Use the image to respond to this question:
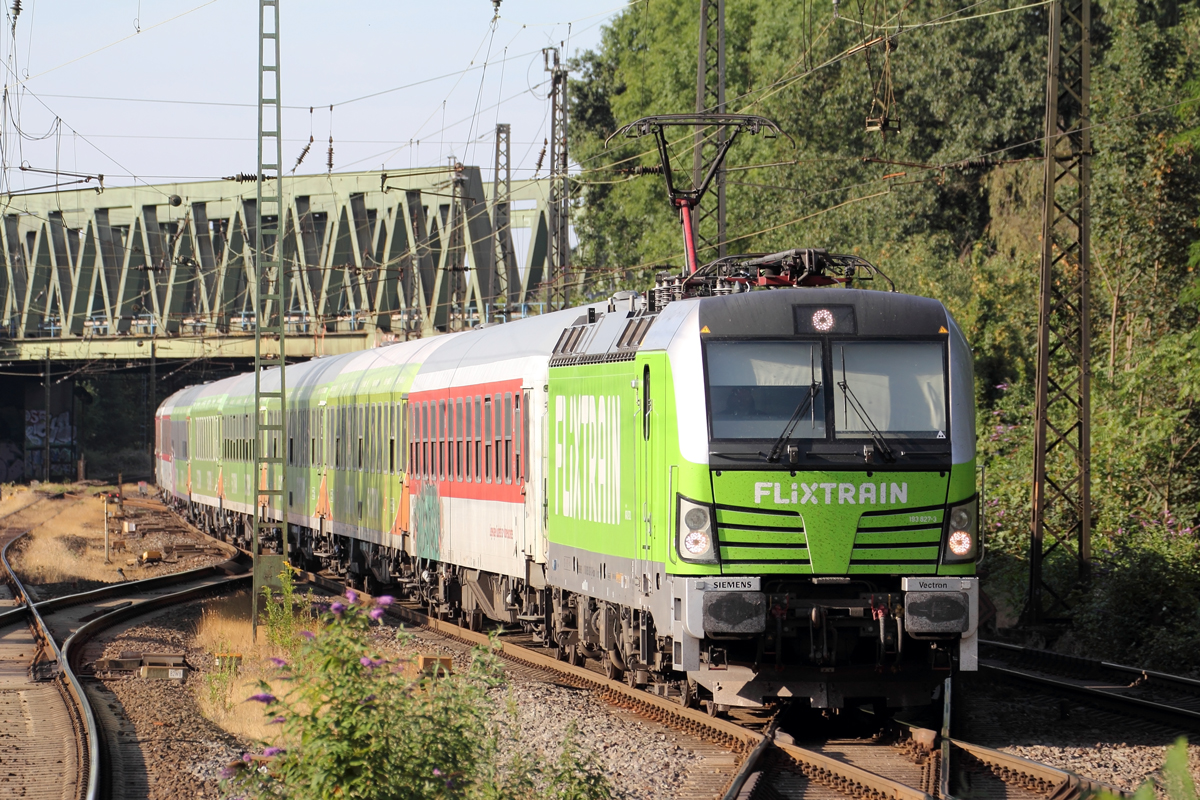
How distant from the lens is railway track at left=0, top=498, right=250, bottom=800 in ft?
34.0

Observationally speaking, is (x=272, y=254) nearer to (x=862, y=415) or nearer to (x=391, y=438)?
(x=391, y=438)

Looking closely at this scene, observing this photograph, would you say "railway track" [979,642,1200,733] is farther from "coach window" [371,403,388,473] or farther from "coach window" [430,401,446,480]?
"coach window" [371,403,388,473]

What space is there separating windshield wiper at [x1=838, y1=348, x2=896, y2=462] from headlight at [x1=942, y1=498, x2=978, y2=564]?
0.66 metres

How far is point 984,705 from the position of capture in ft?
42.8

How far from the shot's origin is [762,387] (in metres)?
10.8

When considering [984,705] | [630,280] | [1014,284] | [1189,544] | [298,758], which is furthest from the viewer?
[630,280]

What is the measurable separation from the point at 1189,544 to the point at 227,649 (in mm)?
11841

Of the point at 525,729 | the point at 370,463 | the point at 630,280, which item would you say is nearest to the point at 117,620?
the point at 370,463

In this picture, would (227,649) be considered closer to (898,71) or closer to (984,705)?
(984,705)

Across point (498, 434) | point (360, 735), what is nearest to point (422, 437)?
point (498, 434)

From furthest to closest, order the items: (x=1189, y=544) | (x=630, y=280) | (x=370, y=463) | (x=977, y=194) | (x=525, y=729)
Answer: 1. (x=630, y=280)
2. (x=977, y=194)
3. (x=370, y=463)
4. (x=1189, y=544)
5. (x=525, y=729)

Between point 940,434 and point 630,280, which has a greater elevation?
point 630,280

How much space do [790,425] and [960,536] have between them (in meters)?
1.46

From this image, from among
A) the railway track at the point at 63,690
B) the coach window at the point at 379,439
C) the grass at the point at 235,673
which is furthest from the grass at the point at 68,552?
the coach window at the point at 379,439
